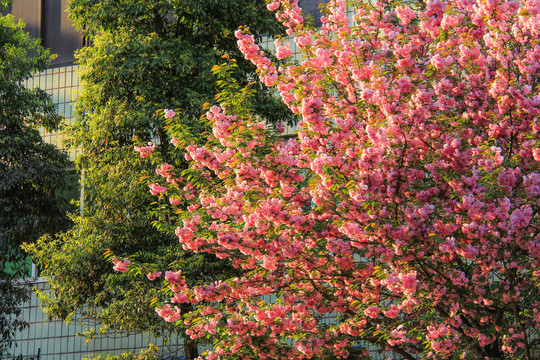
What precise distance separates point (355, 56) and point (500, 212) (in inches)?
80.7

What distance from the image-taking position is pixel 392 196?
7027mm

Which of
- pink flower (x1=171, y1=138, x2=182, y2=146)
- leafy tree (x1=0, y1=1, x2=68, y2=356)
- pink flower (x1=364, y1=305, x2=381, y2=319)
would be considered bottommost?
leafy tree (x1=0, y1=1, x2=68, y2=356)

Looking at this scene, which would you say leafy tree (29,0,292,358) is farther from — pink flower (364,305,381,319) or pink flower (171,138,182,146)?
pink flower (364,305,381,319)

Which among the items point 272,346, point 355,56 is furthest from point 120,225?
point 355,56

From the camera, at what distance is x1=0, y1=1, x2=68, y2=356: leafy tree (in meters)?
13.0

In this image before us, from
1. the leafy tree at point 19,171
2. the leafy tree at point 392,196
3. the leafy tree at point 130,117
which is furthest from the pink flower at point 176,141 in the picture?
the leafy tree at point 19,171

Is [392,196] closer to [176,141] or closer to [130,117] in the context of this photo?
[176,141]

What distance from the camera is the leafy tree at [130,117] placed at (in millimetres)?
11195

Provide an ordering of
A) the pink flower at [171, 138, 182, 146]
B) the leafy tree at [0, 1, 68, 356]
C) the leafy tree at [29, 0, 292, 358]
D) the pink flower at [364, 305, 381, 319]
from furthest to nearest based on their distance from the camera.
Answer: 1. the leafy tree at [0, 1, 68, 356]
2. the leafy tree at [29, 0, 292, 358]
3. the pink flower at [171, 138, 182, 146]
4. the pink flower at [364, 305, 381, 319]

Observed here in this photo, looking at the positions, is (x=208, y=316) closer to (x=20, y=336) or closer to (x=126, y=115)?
(x=126, y=115)

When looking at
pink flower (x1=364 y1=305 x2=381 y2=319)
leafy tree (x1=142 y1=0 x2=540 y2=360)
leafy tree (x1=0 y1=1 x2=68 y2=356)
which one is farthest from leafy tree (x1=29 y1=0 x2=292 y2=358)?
pink flower (x1=364 y1=305 x2=381 y2=319)

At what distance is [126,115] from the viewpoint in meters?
11.3

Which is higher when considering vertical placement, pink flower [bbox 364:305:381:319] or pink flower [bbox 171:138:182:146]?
pink flower [bbox 171:138:182:146]

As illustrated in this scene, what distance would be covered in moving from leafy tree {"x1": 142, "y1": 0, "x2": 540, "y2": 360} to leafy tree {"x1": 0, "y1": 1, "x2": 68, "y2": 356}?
548cm
